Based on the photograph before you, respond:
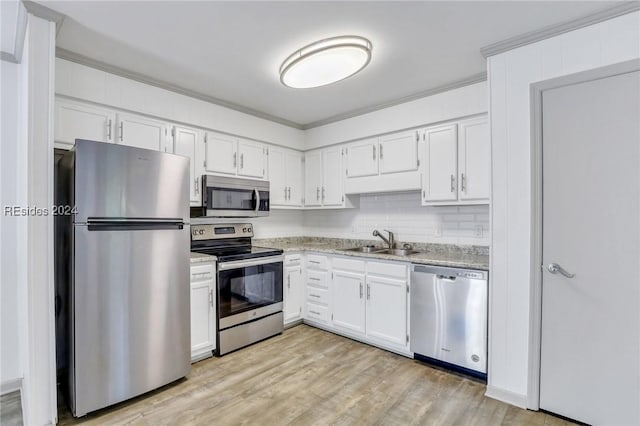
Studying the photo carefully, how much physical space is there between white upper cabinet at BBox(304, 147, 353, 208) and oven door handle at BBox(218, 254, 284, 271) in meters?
1.00

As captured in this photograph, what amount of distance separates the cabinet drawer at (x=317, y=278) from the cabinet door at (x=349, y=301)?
142 millimetres

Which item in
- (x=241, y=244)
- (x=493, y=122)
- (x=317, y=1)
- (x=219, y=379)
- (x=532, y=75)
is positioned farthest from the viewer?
(x=241, y=244)

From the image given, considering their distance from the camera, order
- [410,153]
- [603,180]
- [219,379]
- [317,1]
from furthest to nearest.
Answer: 1. [410,153]
2. [219,379]
3. [603,180]
4. [317,1]

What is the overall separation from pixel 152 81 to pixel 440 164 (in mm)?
2770

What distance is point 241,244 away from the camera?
3.75m

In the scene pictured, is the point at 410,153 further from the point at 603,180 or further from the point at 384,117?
Result: the point at 603,180

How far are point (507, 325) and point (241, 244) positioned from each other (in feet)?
9.12

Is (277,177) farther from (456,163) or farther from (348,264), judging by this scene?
(456,163)

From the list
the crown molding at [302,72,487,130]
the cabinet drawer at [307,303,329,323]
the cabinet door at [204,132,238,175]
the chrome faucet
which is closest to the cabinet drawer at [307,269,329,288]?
the cabinet drawer at [307,303,329,323]

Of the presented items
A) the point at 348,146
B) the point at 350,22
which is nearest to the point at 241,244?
the point at 348,146

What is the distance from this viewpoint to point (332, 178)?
3.98m

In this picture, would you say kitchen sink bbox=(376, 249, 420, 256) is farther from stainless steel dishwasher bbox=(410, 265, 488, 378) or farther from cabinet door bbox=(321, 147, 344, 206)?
cabinet door bbox=(321, 147, 344, 206)

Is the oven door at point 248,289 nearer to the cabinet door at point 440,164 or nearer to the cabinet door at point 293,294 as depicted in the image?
the cabinet door at point 293,294

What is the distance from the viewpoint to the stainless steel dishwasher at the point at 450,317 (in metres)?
2.45
